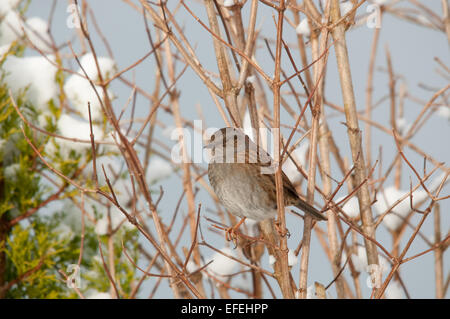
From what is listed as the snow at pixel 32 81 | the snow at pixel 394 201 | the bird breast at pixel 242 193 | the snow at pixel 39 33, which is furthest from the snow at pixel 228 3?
the snow at pixel 39 33

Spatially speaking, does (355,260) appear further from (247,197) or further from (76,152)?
(76,152)

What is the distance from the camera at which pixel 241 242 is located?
3.08 metres

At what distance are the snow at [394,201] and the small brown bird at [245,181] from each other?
0.99 meters

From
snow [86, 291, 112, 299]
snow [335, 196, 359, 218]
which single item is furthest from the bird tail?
snow [86, 291, 112, 299]

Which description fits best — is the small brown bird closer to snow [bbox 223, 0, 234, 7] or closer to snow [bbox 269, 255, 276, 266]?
snow [bbox 269, 255, 276, 266]

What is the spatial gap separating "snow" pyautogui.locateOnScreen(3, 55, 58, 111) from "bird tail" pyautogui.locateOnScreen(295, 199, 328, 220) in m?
1.90

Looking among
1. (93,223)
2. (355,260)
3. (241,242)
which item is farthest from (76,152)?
(355,260)

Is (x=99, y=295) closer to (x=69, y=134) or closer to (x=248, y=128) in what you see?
(x=69, y=134)

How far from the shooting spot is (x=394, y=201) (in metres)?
3.28

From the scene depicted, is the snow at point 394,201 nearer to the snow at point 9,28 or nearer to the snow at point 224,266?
the snow at point 224,266

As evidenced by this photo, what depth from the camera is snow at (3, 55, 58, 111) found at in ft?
11.4

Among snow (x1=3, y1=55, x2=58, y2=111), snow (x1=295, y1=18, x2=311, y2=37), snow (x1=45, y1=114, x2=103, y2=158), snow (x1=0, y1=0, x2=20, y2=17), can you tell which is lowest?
snow (x1=45, y1=114, x2=103, y2=158)

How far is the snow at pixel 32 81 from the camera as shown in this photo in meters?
3.47
